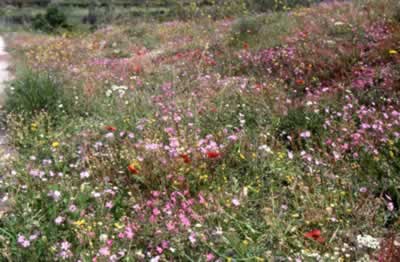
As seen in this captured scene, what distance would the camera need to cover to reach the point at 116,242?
2850 millimetres

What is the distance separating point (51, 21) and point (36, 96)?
2627cm

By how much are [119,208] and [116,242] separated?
52 cm

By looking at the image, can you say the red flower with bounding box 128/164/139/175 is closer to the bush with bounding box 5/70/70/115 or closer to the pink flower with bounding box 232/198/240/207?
the pink flower with bounding box 232/198/240/207

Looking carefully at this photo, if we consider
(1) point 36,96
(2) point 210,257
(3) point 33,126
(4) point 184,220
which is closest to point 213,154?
(4) point 184,220

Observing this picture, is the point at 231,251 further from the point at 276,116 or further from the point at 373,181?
the point at 276,116

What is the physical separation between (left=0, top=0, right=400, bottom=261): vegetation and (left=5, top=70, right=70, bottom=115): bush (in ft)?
0.07

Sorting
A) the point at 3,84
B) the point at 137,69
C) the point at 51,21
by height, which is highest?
the point at 137,69

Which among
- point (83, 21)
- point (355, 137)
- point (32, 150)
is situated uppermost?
point (355, 137)

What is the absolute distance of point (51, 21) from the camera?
97.4ft

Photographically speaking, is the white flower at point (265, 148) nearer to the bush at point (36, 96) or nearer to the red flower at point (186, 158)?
the red flower at point (186, 158)

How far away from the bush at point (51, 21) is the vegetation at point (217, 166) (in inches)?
943

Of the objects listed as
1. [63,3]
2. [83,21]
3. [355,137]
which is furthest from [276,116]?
[63,3]

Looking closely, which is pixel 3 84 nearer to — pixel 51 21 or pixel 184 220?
pixel 184 220

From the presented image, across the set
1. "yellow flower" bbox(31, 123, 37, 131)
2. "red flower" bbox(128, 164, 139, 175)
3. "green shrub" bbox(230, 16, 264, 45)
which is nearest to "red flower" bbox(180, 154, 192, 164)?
"red flower" bbox(128, 164, 139, 175)
